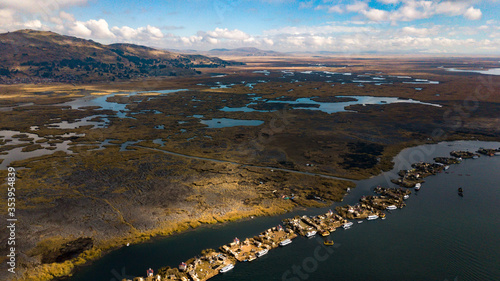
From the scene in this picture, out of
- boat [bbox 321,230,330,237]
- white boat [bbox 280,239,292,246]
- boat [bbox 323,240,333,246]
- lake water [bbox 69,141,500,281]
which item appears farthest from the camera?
boat [bbox 321,230,330,237]

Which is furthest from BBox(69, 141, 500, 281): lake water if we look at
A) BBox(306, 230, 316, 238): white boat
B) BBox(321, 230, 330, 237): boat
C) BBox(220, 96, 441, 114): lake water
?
BBox(220, 96, 441, 114): lake water

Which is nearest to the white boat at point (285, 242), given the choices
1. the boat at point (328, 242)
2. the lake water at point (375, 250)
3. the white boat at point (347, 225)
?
the lake water at point (375, 250)

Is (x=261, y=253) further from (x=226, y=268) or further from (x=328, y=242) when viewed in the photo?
(x=328, y=242)

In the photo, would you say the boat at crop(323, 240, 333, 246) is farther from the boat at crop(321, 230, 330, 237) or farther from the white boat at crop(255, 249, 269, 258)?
the white boat at crop(255, 249, 269, 258)

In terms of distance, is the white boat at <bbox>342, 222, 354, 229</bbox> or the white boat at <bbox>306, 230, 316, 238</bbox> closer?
the white boat at <bbox>306, 230, 316, 238</bbox>

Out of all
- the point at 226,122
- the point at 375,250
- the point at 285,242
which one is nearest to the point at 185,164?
the point at 285,242

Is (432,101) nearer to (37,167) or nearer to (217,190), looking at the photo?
(217,190)

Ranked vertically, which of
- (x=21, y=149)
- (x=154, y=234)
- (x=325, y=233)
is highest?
Result: (x=21, y=149)

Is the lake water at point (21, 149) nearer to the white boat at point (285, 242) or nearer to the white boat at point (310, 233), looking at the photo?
the white boat at point (285, 242)

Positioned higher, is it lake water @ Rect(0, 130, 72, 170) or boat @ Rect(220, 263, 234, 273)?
lake water @ Rect(0, 130, 72, 170)
